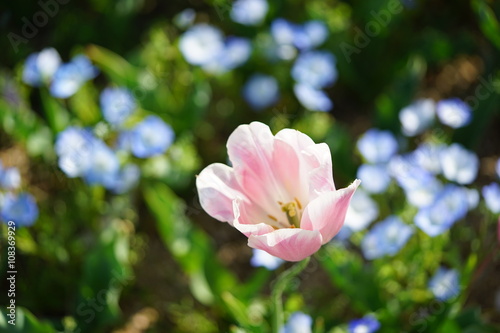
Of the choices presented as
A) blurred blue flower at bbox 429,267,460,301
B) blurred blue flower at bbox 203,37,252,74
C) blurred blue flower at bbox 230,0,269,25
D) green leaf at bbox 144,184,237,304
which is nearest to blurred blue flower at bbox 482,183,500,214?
blurred blue flower at bbox 429,267,460,301

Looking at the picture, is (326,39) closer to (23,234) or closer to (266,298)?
(266,298)

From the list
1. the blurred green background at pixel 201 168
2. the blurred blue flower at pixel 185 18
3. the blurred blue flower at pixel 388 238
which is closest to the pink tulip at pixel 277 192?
the blurred green background at pixel 201 168

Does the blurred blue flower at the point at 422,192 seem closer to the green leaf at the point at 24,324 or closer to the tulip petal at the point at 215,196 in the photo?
the tulip petal at the point at 215,196

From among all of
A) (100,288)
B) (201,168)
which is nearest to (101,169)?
(100,288)
